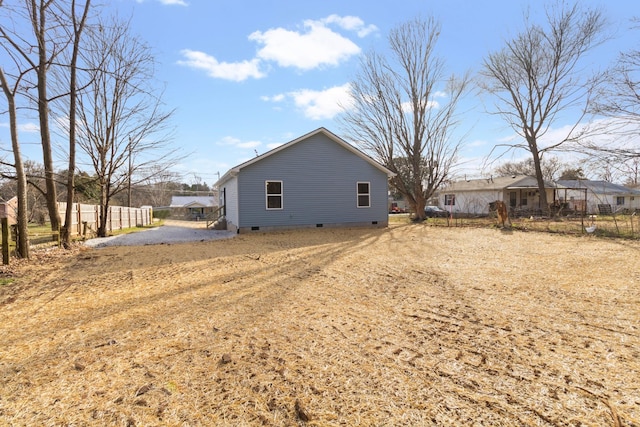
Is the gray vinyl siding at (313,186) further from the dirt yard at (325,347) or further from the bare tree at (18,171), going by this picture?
the dirt yard at (325,347)

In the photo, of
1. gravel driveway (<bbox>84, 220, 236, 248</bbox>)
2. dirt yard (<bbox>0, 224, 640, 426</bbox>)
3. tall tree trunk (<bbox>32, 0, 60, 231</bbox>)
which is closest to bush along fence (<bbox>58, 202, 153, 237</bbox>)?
gravel driveway (<bbox>84, 220, 236, 248</bbox>)

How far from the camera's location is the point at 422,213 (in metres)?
21.3

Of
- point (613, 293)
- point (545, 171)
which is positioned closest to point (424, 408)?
point (613, 293)

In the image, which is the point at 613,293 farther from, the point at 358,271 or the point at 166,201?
the point at 166,201

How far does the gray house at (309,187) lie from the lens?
14633 mm

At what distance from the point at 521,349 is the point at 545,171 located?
185 ft

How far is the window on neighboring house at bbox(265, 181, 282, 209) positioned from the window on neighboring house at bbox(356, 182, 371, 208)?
428 centimetres

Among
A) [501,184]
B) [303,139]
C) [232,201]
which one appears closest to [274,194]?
[232,201]

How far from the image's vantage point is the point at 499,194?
28.4 meters

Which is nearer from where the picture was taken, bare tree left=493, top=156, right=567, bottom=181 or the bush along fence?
the bush along fence

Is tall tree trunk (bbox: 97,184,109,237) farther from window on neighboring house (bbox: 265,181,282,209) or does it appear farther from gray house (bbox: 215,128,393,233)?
window on neighboring house (bbox: 265,181,282,209)

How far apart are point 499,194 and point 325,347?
29850 millimetres

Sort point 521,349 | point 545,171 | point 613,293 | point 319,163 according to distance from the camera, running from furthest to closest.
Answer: point 545,171
point 319,163
point 613,293
point 521,349

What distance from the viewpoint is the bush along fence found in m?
14.6
